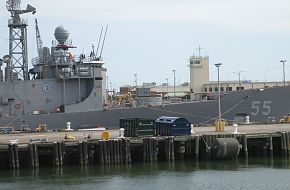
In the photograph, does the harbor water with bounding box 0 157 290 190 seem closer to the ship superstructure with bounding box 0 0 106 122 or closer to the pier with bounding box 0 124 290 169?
the pier with bounding box 0 124 290 169

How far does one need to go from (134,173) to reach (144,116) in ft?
57.0

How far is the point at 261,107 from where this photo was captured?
50.2 metres

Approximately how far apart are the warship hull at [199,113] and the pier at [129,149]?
10.3 m

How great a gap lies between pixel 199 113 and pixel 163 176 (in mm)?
19684

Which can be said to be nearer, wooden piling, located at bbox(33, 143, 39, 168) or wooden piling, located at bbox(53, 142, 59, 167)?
wooden piling, located at bbox(33, 143, 39, 168)

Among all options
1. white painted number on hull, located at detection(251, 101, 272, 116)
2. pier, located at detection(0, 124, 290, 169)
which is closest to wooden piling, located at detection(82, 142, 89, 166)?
pier, located at detection(0, 124, 290, 169)

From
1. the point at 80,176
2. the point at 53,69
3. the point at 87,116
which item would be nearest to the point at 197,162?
the point at 80,176

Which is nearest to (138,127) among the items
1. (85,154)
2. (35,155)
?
(85,154)

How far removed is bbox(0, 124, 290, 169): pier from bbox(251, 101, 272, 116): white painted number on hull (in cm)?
1078

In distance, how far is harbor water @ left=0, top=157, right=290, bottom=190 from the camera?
28906mm

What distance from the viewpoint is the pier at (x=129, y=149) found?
34500mm

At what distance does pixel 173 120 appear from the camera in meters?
37.9

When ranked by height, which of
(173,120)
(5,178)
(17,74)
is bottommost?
(5,178)

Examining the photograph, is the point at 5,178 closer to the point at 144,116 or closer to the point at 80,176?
the point at 80,176
